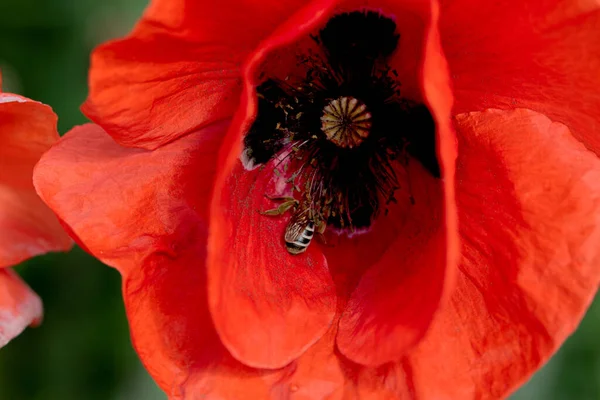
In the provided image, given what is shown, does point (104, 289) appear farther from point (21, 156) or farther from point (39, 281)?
point (21, 156)

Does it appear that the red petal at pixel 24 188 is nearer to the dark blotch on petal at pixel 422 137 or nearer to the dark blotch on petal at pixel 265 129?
the dark blotch on petal at pixel 265 129

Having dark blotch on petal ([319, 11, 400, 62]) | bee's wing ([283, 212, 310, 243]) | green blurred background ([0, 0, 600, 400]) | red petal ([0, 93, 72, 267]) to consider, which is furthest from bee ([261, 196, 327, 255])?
green blurred background ([0, 0, 600, 400])

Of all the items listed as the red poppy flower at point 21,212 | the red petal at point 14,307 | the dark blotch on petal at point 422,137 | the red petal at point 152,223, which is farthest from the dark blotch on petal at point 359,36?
the red petal at point 14,307

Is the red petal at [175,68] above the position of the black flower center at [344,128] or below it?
above

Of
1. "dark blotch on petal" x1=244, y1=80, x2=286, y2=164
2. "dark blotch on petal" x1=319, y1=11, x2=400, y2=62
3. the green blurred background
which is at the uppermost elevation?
"dark blotch on petal" x1=319, y1=11, x2=400, y2=62

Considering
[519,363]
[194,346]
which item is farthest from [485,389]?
[194,346]

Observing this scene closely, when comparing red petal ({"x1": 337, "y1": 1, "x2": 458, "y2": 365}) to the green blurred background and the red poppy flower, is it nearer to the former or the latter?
the red poppy flower

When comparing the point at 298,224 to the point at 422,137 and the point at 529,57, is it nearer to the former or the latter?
the point at 422,137
